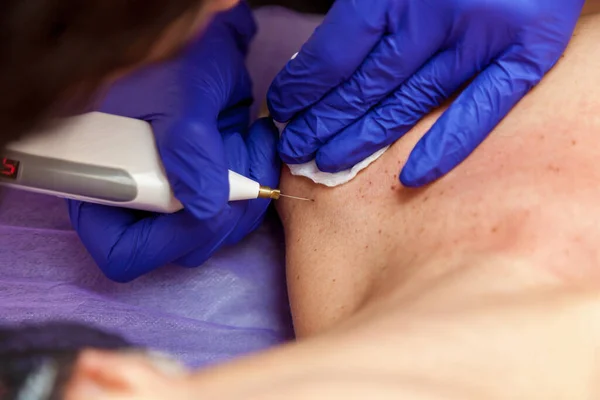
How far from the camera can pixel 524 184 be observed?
31.5 inches

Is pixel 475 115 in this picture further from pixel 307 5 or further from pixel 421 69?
pixel 307 5

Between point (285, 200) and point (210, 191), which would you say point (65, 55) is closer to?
point (210, 191)

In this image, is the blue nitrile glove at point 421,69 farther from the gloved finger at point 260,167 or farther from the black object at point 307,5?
the black object at point 307,5

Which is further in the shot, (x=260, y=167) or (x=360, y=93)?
(x=260, y=167)

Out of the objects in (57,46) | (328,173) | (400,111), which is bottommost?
(328,173)

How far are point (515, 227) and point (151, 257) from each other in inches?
23.7

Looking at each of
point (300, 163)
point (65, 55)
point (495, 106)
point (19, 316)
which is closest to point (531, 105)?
point (495, 106)

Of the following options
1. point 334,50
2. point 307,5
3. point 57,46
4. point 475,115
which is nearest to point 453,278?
point 475,115

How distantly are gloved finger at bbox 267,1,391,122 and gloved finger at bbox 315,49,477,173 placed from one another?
0.08 metres

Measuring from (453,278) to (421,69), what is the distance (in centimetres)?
36

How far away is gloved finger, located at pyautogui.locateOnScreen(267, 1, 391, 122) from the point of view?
2.89 ft

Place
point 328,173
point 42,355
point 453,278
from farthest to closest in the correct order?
point 328,173
point 453,278
point 42,355

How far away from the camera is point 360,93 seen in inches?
37.0

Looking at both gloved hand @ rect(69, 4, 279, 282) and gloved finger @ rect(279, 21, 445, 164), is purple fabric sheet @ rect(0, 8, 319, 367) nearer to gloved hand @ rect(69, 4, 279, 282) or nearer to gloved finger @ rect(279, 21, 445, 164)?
gloved hand @ rect(69, 4, 279, 282)
